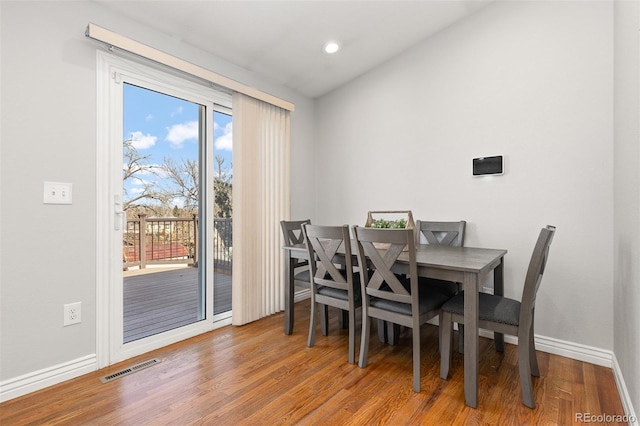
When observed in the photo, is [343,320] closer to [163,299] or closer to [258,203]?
[258,203]

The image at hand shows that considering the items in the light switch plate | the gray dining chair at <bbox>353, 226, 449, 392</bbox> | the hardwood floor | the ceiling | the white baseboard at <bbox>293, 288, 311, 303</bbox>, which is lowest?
the hardwood floor

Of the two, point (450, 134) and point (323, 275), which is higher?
point (450, 134)

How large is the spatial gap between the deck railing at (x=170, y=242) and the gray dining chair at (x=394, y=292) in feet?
4.99

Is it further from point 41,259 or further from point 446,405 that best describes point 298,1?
point 446,405

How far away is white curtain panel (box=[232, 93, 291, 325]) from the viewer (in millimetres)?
2887

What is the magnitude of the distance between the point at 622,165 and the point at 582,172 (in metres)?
0.41

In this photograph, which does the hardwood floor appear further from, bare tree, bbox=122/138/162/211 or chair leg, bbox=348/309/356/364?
bare tree, bbox=122/138/162/211

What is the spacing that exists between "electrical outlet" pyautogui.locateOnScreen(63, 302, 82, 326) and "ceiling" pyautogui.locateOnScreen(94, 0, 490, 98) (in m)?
2.03

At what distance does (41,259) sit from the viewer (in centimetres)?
185

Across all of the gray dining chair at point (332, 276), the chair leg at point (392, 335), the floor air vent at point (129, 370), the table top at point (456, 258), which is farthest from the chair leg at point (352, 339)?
the floor air vent at point (129, 370)

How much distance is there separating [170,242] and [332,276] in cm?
157

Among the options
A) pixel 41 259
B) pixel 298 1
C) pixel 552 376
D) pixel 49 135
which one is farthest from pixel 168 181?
pixel 552 376

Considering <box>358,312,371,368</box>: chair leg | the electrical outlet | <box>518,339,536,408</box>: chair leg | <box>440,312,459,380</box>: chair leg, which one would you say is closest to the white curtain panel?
the electrical outlet

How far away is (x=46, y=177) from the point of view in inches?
73.3
